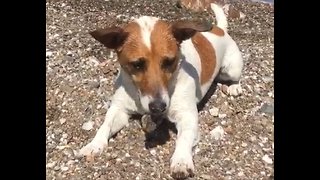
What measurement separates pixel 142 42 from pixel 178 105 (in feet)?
2.68

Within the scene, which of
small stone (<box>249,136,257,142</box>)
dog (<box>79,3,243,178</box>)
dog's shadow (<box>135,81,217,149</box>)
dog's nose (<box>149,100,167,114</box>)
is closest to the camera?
dog's nose (<box>149,100,167,114</box>)

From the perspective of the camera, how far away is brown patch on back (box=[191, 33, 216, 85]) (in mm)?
5926

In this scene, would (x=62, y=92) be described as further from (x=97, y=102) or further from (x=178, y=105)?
(x=178, y=105)

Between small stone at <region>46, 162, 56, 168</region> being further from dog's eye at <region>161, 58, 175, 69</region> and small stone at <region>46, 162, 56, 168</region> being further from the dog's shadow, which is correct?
dog's eye at <region>161, 58, 175, 69</region>

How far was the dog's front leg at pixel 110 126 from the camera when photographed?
527cm

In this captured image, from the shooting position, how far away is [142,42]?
4.86 meters

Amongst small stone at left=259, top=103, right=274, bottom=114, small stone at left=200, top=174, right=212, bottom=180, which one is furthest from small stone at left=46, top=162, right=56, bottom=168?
small stone at left=259, top=103, right=274, bottom=114

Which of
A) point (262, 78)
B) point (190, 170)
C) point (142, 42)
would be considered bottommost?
point (262, 78)

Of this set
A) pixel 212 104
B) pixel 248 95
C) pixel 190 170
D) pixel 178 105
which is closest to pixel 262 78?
pixel 248 95

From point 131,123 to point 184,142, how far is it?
0.84 m

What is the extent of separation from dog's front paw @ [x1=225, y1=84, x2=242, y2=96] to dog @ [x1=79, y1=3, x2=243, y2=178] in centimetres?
41

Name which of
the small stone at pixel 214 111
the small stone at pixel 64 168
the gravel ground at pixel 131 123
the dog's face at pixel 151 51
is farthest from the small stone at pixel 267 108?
the small stone at pixel 64 168

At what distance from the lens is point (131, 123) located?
5730 mm

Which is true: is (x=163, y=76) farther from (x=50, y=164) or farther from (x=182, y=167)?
(x=50, y=164)
